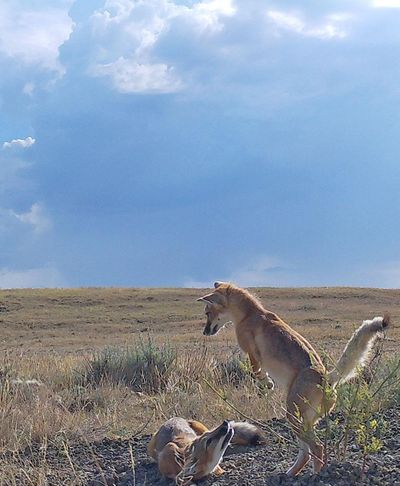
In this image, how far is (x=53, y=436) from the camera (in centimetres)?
902

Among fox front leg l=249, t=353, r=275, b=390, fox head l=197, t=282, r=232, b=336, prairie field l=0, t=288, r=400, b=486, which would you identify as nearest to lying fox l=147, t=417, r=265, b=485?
prairie field l=0, t=288, r=400, b=486

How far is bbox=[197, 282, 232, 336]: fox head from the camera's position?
10672mm

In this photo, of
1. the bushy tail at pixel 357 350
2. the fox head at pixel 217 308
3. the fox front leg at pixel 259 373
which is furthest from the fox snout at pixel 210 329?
the bushy tail at pixel 357 350

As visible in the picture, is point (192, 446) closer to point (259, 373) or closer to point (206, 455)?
point (206, 455)

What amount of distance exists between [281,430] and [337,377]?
5.60ft

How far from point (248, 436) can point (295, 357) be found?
0.94m

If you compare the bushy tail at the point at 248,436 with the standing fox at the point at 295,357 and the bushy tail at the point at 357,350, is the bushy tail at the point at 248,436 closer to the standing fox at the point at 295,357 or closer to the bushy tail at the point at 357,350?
the standing fox at the point at 295,357

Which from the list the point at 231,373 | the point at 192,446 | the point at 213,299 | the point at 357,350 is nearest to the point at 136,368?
the point at 231,373

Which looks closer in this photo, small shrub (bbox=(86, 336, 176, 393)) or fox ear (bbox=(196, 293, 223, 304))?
fox ear (bbox=(196, 293, 223, 304))

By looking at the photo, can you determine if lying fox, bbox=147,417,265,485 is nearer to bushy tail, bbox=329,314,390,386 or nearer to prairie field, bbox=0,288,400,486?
prairie field, bbox=0,288,400,486

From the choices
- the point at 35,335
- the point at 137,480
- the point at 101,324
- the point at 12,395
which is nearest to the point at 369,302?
the point at 101,324

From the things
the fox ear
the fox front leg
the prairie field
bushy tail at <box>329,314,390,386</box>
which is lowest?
the prairie field

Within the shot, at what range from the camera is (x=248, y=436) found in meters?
8.06

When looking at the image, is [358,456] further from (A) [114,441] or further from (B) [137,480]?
(A) [114,441]
